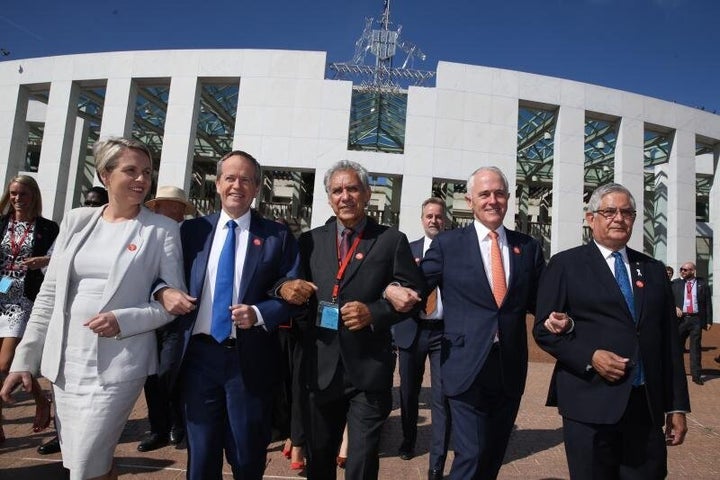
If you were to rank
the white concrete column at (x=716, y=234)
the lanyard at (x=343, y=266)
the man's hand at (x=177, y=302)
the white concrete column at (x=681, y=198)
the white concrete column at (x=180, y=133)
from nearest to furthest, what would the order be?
the man's hand at (x=177, y=302) < the lanyard at (x=343, y=266) < the white concrete column at (x=180, y=133) < the white concrete column at (x=681, y=198) < the white concrete column at (x=716, y=234)

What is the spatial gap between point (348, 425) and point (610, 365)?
1.45m

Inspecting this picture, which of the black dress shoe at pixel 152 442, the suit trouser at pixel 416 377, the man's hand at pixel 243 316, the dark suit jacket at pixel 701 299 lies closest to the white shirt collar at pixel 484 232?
the suit trouser at pixel 416 377

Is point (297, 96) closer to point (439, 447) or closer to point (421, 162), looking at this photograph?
point (421, 162)

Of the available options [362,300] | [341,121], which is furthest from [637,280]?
[341,121]

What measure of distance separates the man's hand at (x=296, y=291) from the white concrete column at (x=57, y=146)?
1886cm

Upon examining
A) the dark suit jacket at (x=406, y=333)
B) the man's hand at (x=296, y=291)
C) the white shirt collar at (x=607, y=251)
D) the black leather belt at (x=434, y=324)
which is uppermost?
the white shirt collar at (x=607, y=251)

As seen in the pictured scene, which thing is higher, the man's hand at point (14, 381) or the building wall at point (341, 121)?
the building wall at point (341, 121)

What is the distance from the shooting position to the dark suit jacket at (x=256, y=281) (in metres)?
2.24

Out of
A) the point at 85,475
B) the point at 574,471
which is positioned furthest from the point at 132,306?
the point at 574,471

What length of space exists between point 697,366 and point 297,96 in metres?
14.2

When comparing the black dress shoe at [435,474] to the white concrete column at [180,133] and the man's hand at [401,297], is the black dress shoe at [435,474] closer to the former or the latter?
the man's hand at [401,297]

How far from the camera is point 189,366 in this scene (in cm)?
227

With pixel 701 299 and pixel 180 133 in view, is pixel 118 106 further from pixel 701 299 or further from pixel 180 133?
pixel 701 299

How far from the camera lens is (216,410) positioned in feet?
7.43
